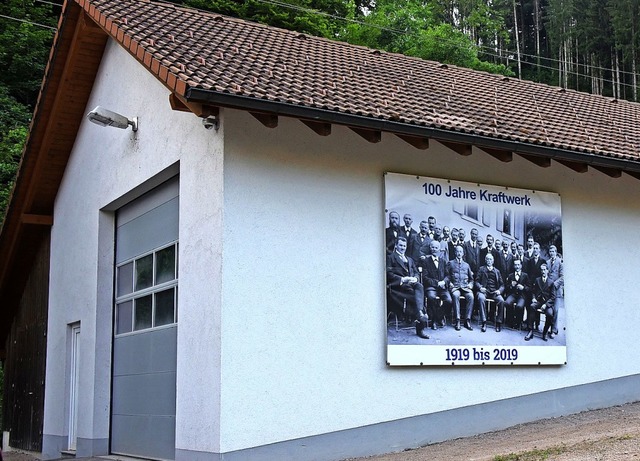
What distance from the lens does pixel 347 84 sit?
1188 cm

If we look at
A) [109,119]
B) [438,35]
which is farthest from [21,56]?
[109,119]

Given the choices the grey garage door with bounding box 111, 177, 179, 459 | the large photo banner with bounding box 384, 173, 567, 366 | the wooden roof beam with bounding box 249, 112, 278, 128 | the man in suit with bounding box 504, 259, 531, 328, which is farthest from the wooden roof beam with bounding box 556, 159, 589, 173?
the grey garage door with bounding box 111, 177, 179, 459

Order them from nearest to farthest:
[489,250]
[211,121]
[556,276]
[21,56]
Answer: [211,121] < [489,250] < [556,276] < [21,56]

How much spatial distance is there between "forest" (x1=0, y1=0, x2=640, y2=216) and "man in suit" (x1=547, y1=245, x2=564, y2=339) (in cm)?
1647

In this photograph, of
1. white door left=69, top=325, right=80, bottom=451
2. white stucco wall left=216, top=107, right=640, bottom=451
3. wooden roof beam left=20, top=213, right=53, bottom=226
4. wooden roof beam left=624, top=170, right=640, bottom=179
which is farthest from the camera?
wooden roof beam left=20, top=213, right=53, bottom=226

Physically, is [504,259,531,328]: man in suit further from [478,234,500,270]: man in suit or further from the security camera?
the security camera

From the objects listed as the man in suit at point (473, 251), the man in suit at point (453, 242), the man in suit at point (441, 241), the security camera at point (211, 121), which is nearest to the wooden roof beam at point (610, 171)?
the man in suit at point (473, 251)

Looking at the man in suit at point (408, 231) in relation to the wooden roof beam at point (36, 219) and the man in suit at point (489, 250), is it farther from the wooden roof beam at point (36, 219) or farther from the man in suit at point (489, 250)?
the wooden roof beam at point (36, 219)

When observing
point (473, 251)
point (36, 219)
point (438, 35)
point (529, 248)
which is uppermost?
point (438, 35)

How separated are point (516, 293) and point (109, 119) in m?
6.01

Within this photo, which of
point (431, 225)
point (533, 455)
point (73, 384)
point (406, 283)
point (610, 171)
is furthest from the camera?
point (73, 384)

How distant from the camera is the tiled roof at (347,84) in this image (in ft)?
32.9

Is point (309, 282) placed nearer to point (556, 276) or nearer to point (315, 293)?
point (315, 293)

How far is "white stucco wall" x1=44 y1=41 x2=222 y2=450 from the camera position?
10.0 meters
